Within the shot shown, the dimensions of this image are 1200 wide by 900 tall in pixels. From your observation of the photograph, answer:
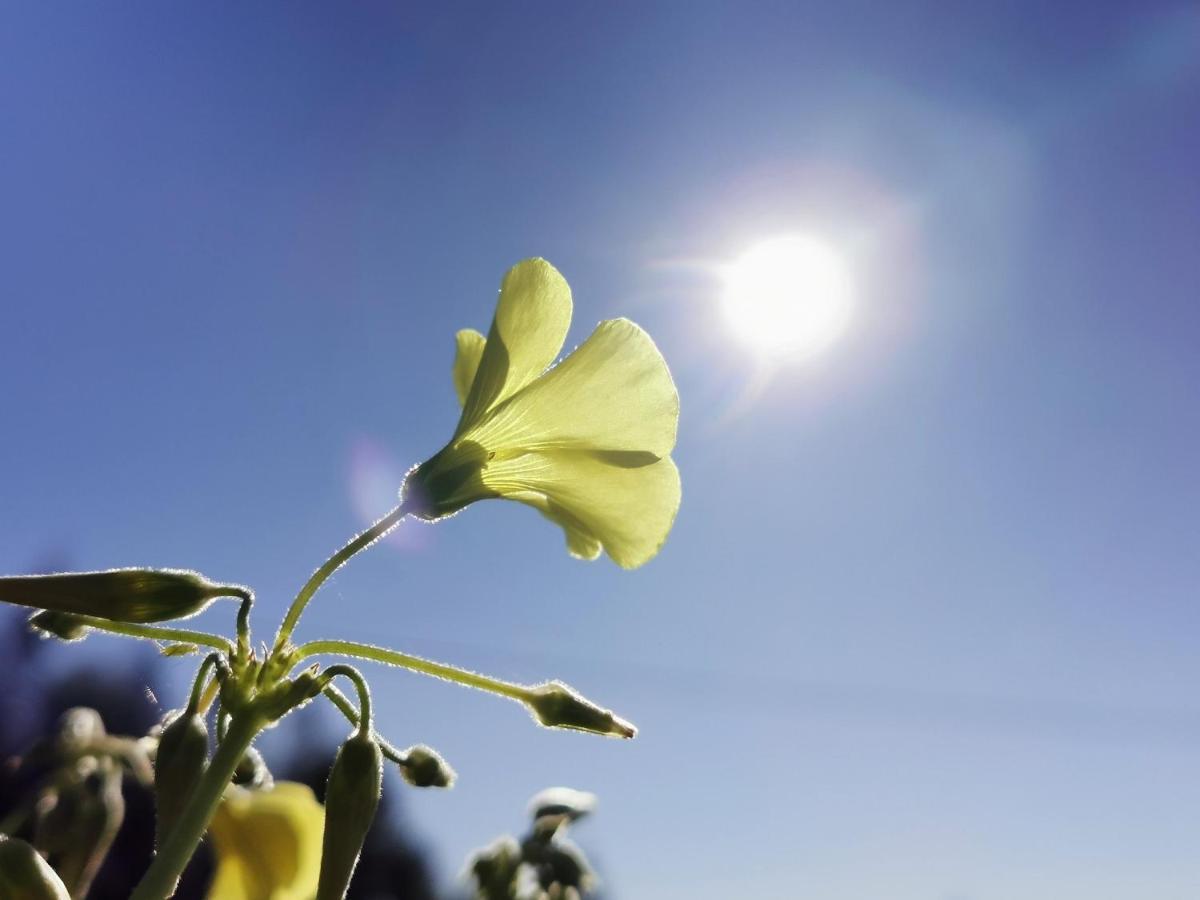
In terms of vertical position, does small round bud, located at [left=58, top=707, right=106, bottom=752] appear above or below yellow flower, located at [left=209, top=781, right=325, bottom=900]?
above

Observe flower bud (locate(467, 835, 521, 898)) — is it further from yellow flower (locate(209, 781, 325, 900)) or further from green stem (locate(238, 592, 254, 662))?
green stem (locate(238, 592, 254, 662))

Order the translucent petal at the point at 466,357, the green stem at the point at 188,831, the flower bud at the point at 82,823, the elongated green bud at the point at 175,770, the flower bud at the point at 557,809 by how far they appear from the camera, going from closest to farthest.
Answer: the green stem at the point at 188,831 → the elongated green bud at the point at 175,770 → the flower bud at the point at 82,823 → the translucent petal at the point at 466,357 → the flower bud at the point at 557,809

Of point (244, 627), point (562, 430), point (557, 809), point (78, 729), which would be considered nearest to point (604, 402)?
point (562, 430)

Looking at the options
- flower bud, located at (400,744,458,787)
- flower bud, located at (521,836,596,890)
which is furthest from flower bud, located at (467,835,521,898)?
flower bud, located at (400,744,458,787)

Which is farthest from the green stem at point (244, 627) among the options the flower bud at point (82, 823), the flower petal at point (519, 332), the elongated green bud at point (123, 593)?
the flower bud at point (82, 823)

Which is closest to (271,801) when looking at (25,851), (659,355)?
(25,851)

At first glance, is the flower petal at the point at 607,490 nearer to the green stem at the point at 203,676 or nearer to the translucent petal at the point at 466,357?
the translucent petal at the point at 466,357
